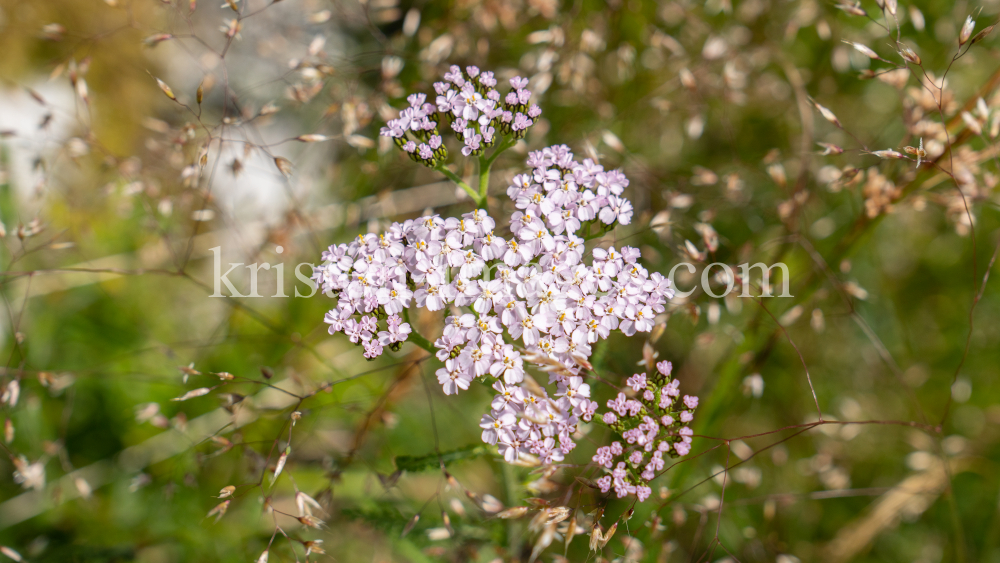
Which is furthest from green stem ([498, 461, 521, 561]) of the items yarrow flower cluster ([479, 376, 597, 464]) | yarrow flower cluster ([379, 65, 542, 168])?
yarrow flower cluster ([379, 65, 542, 168])

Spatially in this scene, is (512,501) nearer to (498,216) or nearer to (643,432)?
(643,432)

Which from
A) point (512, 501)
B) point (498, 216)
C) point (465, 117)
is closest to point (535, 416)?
point (512, 501)

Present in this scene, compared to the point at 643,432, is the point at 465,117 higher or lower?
higher

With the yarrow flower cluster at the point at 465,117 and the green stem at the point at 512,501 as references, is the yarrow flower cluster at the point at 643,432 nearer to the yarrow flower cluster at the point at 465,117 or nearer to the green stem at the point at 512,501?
the green stem at the point at 512,501

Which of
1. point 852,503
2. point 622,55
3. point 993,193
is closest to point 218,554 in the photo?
point 622,55

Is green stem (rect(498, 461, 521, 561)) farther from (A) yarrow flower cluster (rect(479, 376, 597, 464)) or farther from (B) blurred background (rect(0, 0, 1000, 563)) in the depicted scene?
(A) yarrow flower cluster (rect(479, 376, 597, 464))

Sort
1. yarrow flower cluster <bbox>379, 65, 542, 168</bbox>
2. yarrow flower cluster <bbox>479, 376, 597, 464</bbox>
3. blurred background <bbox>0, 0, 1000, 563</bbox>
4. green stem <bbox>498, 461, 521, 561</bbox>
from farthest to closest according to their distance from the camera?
blurred background <bbox>0, 0, 1000, 563</bbox>
green stem <bbox>498, 461, 521, 561</bbox>
yarrow flower cluster <bbox>379, 65, 542, 168</bbox>
yarrow flower cluster <bbox>479, 376, 597, 464</bbox>

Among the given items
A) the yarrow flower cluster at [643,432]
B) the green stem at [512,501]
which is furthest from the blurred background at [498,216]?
the yarrow flower cluster at [643,432]
